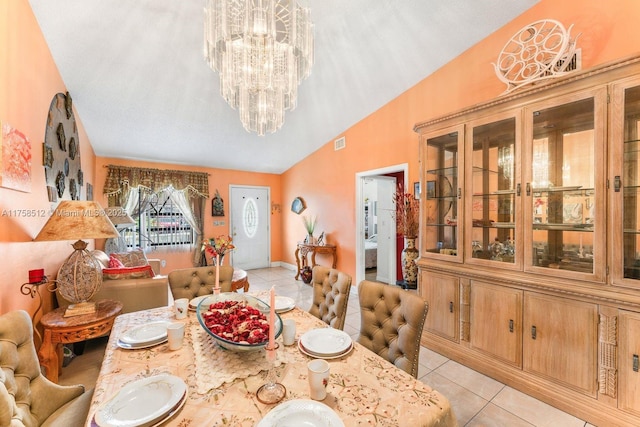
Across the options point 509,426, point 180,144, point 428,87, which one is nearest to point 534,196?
point 509,426

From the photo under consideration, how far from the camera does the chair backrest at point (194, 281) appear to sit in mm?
2166

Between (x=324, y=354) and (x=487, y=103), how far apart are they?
7.74ft

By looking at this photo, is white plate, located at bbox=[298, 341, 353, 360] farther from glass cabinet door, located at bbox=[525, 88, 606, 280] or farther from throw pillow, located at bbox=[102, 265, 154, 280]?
throw pillow, located at bbox=[102, 265, 154, 280]

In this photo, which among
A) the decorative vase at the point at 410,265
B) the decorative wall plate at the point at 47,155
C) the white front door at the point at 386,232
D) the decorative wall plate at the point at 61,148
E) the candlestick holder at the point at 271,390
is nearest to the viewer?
the candlestick holder at the point at 271,390

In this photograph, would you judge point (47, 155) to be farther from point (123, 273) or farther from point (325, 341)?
point (325, 341)

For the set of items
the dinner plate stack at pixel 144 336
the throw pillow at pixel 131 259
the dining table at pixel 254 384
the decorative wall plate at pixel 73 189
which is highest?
the decorative wall plate at pixel 73 189

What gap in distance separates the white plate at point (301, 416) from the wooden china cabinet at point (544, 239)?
1967 millimetres

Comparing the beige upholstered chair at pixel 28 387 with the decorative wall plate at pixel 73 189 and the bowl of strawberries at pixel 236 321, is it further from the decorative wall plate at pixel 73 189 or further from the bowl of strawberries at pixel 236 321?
the decorative wall plate at pixel 73 189

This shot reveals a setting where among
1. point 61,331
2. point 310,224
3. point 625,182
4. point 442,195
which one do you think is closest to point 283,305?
point 61,331

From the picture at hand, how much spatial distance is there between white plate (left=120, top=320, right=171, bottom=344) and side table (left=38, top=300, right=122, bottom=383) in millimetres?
871

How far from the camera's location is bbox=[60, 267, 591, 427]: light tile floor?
1815 millimetres

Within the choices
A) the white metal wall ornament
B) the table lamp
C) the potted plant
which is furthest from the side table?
the white metal wall ornament

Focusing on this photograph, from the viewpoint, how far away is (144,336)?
4.65 ft

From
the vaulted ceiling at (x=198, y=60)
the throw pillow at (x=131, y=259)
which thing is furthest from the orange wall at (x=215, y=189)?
the throw pillow at (x=131, y=259)
